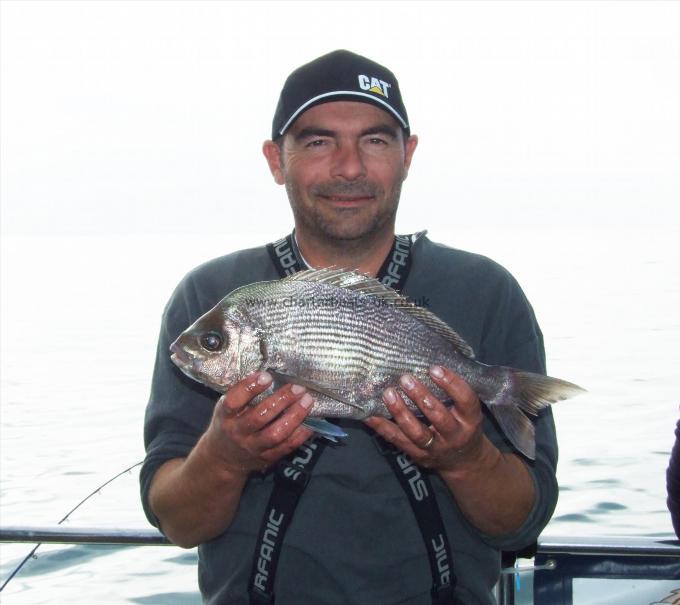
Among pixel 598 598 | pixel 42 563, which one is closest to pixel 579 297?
pixel 42 563

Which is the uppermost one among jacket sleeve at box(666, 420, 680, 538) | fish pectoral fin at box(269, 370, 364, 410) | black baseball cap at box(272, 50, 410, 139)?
black baseball cap at box(272, 50, 410, 139)

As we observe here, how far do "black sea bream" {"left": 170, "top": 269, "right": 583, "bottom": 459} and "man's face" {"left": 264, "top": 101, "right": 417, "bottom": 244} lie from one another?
30 centimetres

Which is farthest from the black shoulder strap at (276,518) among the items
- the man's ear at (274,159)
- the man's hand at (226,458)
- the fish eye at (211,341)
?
the man's ear at (274,159)

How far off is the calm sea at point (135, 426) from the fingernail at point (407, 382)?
3.02 meters

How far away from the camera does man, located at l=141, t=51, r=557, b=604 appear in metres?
2.80

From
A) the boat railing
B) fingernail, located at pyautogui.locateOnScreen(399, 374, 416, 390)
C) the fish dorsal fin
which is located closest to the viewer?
fingernail, located at pyautogui.locateOnScreen(399, 374, 416, 390)

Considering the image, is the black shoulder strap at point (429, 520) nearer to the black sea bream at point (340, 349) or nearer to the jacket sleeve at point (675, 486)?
the black sea bream at point (340, 349)

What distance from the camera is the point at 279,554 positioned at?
9.80ft

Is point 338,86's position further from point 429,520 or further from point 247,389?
point 429,520

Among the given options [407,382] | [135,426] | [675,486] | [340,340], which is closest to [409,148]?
[340,340]

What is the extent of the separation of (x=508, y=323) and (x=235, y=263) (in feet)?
3.45

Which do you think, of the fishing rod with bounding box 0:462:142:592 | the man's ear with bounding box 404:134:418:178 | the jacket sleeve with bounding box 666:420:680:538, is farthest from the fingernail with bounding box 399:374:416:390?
the fishing rod with bounding box 0:462:142:592

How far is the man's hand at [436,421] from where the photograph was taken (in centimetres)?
271

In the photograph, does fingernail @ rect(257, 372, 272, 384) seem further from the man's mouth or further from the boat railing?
the boat railing
